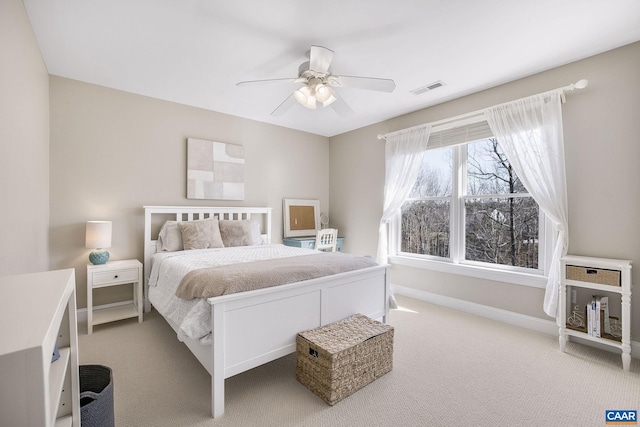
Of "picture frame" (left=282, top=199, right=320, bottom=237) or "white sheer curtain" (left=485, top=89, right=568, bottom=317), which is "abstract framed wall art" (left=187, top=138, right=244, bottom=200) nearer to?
"picture frame" (left=282, top=199, right=320, bottom=237)

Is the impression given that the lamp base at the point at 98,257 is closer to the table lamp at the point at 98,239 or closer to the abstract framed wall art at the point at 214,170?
the table lamp at the point at 98,239

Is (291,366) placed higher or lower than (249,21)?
lower

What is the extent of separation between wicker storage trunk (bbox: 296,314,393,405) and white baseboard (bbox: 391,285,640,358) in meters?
1.76

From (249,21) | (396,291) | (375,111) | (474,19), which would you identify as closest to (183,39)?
(249,21)

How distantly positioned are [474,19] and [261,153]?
3143mm

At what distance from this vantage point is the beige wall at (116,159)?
297 centimetres

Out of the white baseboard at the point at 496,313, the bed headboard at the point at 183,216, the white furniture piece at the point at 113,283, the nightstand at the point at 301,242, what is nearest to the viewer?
the white baseboard at the point at 496,313

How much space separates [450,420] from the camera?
1676mm

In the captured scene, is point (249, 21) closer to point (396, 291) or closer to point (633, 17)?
point (633, 17)

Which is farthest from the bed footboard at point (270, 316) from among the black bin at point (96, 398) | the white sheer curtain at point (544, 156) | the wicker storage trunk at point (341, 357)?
the white sheer curtain at point (544, 156)

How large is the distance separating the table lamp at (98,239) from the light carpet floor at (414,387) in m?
0.73

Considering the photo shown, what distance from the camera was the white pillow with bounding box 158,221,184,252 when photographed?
10.7 ft

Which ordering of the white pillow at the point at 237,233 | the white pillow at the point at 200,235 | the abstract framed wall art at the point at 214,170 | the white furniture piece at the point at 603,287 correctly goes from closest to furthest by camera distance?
the white furniture piece at the point at 603,287 → the white pillow at the point at 200,235 → the white pillow at the point at 237,233 → the abstract framed wall art at the point at 214,170

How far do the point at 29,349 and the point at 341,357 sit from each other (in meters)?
1.55
